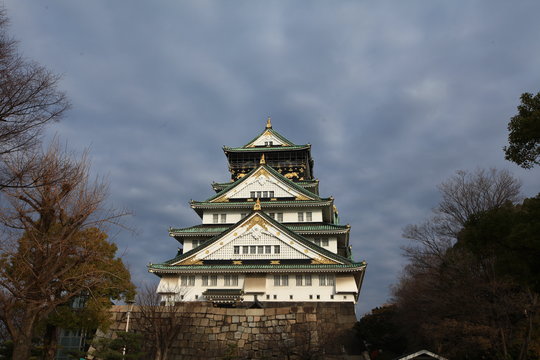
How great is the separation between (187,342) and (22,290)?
49.6ft

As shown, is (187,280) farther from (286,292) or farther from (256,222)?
(286,292)

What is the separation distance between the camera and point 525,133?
12.0 m

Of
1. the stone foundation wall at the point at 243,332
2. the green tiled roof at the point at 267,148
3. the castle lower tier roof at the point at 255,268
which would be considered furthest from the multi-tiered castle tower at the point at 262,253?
the green tiled roof at the point at 267,148

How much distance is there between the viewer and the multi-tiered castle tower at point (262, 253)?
31.2 meters

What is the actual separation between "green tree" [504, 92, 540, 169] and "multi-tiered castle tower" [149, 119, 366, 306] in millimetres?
19198

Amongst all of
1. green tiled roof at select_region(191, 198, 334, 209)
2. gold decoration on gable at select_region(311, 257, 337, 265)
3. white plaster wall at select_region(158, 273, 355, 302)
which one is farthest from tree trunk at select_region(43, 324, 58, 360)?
green tiled roof at select_region(191, 198, 334, 209)

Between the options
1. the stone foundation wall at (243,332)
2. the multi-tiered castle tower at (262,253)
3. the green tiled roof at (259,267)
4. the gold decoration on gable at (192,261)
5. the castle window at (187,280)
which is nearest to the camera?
the stone foundation wall at (243,332)

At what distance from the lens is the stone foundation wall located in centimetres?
2356

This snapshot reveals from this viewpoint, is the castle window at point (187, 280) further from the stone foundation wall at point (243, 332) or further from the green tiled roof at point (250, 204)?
the green tiled roof at point (250, 204)

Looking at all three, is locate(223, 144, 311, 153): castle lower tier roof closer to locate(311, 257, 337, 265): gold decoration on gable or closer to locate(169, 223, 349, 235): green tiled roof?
locate(169, 223, 349, 235): green tiled roof

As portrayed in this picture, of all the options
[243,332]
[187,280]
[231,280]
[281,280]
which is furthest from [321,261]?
[187,280]

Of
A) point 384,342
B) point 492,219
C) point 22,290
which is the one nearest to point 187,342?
point 384,342

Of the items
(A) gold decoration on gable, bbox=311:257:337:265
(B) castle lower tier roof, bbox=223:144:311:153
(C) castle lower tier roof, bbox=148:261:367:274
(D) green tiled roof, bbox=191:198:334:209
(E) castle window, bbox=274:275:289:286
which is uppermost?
(B) castle lower tier roof, bbox=223:144:311:153

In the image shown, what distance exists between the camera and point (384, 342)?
91.3 ft
